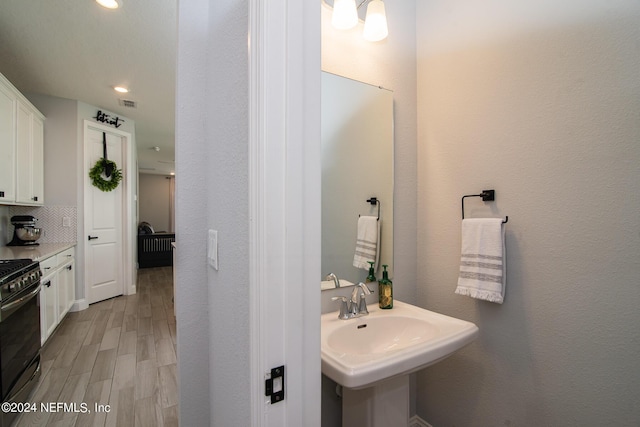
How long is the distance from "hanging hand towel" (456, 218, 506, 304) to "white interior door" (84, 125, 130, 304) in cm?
439

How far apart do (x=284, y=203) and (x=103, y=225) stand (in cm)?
451

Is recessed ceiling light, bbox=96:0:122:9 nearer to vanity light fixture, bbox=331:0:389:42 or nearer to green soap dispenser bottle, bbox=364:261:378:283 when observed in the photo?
vanity light fixture, bbox=331:0:389:42

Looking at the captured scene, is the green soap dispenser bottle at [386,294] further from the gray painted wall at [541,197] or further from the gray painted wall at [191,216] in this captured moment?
the gray painted wall at [191,216]

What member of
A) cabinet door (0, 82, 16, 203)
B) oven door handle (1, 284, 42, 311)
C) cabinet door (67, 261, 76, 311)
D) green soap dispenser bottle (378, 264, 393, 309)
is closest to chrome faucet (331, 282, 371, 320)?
green soap dispenser bottle (378, 264, 393, 309)

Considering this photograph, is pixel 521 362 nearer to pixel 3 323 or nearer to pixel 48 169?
pixel 3 323

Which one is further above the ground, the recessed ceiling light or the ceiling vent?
the recessed ceiling light

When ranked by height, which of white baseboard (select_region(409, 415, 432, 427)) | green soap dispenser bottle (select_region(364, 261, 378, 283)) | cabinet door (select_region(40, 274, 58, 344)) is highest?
green soap dispenser bottle (select_region(364, 261, 378, 283))

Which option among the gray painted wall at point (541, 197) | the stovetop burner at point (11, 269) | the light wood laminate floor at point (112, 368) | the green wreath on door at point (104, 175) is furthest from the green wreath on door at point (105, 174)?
the gray painted wall at point (541, 197)

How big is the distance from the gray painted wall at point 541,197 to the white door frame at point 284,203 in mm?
1078

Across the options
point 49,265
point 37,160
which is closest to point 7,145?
point 37,160

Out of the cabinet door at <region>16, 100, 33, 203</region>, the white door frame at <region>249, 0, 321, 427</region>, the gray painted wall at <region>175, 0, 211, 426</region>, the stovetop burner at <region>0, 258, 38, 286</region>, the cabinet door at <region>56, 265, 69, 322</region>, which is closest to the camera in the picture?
the white door frame at <region>249, 0, 321, 427</region>

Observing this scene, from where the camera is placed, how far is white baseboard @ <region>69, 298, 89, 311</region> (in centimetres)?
359

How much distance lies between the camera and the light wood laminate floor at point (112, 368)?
1854 mm

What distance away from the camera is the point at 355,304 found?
4.51 feet
